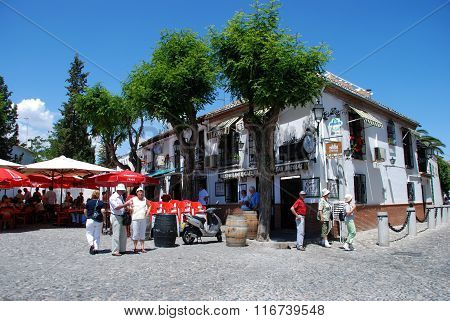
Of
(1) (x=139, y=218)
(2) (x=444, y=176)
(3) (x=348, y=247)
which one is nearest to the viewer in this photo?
(1) (x=139, y=218)

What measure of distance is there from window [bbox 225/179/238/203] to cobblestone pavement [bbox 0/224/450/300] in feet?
21.8

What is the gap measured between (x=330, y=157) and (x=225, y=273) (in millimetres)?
7092

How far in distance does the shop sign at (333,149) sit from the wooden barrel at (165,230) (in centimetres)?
586

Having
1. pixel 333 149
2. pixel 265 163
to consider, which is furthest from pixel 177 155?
pixel 333 149

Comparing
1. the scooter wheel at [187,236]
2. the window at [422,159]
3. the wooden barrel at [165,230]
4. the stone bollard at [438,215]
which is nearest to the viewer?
the wooden barrel at [165,230]

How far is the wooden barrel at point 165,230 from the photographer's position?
979cm

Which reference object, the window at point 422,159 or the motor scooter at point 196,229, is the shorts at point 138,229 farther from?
the window at point 422,159

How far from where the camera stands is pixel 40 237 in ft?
38.9

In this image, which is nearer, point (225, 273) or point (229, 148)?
point (225, 273)

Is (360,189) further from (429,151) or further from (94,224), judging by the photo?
(94,224)

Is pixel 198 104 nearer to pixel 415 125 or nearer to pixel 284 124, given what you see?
pixel 284 124

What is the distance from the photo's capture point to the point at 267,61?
1000cm

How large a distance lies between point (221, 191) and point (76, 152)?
944 inches

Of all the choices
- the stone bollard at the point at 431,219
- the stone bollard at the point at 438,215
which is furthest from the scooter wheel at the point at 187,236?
the stone bollard at the point at 438,215
